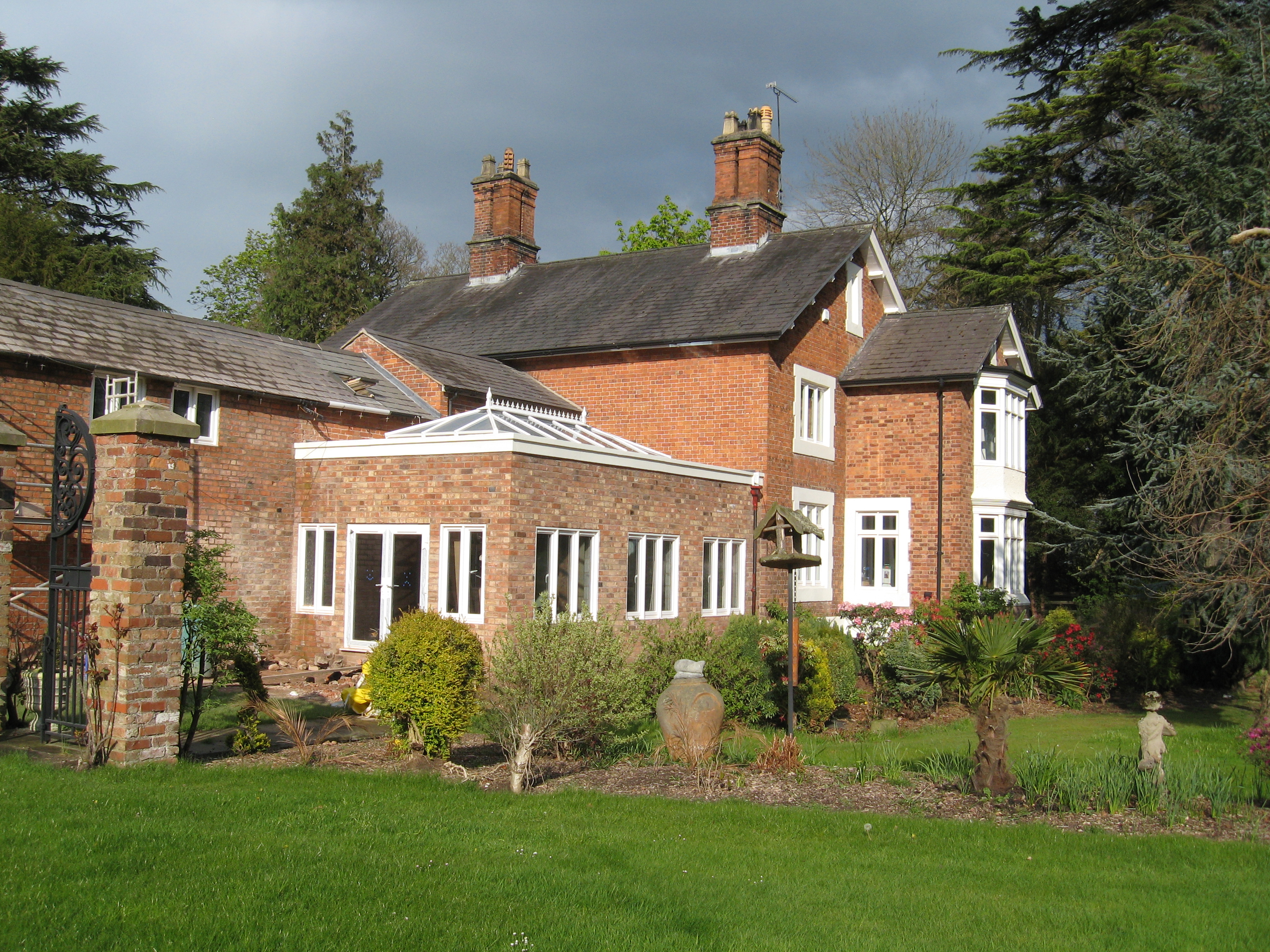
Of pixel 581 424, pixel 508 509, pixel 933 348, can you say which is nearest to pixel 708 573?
pixel 581 424

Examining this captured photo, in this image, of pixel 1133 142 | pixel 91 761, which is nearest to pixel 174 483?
pixel 91 761

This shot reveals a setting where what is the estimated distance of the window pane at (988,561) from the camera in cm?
2241

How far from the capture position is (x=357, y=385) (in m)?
19.3

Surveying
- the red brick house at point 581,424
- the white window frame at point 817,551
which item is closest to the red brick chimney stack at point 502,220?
the red brick house at point 581,424

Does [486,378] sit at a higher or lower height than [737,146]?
lower

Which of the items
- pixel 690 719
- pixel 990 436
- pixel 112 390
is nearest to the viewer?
pixel 690 719

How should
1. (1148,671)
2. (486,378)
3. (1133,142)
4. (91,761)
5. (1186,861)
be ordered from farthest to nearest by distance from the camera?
1. (486,378)
2. (1133,142)
3. (1148,671)
4. (91,761)
5. (1186,861)

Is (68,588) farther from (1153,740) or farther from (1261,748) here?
(1261,748)

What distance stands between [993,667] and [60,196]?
32.5 m

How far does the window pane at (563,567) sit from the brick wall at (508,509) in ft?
0.71

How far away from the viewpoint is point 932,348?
22.7 m

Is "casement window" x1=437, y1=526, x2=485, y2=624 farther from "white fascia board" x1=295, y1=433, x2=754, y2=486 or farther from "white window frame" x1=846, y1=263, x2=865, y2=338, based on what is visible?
"white window frame" x1=846, y1=263, x2=865, y2=338

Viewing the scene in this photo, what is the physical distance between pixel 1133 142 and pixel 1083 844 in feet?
54.1

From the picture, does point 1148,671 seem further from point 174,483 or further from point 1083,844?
point 174,483
